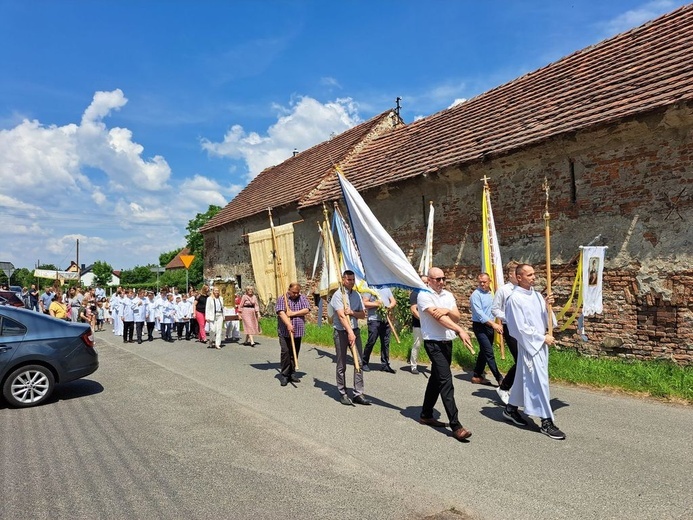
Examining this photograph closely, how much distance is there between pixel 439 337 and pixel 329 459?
185 centimetres

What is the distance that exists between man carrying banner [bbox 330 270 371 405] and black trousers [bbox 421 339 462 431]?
1.50 meters

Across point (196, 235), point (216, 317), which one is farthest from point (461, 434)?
point (196, 235)

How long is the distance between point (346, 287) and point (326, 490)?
4.00 meters

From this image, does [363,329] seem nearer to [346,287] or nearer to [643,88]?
[346,287]

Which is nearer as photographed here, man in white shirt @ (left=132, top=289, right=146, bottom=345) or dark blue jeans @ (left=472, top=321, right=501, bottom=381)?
dark blue jeans @ (left=472, top=321, right=501, bottom=381)

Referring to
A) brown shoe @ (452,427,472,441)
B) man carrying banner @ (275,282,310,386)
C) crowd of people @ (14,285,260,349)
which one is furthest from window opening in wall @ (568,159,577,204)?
crowd of people @ (14,285,260,349)

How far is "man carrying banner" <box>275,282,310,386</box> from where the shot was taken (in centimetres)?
873

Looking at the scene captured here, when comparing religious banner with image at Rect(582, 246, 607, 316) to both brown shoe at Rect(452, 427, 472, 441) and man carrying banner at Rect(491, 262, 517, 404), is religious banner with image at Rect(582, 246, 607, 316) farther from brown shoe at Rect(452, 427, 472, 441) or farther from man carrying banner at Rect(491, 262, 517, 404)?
brown shoe at Rect(452, 427, 472, 441)

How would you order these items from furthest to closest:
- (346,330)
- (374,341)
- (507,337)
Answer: (374,341), (346,330), (507,337)

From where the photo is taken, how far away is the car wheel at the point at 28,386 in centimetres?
711

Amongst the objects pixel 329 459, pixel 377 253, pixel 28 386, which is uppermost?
pixel 377 253

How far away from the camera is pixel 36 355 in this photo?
7.30 meters

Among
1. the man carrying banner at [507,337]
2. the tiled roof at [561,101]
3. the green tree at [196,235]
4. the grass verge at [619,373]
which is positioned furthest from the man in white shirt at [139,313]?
the green tree at [196,235]

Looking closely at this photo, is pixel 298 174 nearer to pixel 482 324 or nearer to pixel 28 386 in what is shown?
pixel 482 324
